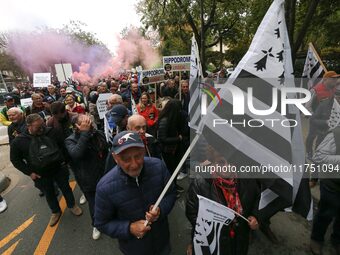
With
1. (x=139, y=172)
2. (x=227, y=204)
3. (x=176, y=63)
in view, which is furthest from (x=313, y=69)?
(x=139, y=172)

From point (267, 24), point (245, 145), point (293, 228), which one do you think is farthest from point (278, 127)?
point (293, 228)

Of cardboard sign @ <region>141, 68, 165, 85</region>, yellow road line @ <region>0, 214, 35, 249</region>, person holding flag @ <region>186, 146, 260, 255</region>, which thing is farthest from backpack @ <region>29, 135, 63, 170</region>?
cardboard sign @ <region>141, 68, 165, 85</region>

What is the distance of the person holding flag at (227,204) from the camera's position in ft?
6.66

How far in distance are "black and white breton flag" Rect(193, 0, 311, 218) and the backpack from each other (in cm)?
245

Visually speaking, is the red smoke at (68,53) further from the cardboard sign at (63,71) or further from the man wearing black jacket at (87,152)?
the man wearing black jacket at (87,152)

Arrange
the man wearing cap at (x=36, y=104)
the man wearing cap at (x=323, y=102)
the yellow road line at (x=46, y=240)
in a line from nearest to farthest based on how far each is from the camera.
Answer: the yellow road line at (x=46, y=240) → the man wearing cap at (x=323, y=102) → the man wearing cap at (x=36, y=104)

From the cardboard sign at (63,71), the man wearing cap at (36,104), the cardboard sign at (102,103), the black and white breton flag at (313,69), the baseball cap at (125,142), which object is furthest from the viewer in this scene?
the cardboard sign at (63,71)

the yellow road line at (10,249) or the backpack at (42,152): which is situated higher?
the backpack at (42,152)

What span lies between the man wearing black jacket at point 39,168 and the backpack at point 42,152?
0.05 ft

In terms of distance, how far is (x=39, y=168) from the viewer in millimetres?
3441

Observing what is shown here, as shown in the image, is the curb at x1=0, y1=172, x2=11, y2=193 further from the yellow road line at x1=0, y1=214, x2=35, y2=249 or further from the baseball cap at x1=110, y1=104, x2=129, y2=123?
the baseball cap at x1=110, y1=104, x2=129, y2=123

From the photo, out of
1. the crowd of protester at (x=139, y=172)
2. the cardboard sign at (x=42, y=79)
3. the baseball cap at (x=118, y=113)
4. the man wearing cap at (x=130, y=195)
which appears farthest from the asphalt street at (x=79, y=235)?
the cardboard sign at (x=42, y=79)

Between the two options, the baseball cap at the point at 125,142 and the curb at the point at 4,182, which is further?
the curb at the point at 4,182

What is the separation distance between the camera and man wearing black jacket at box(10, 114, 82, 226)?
133 inches
